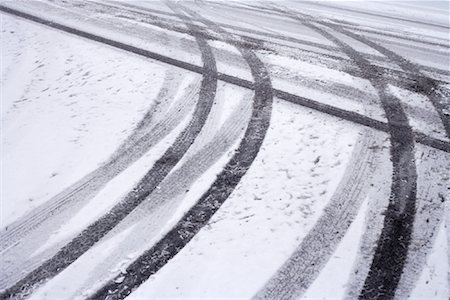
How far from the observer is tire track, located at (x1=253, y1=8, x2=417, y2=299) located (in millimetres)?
2852

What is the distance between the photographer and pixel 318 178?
3.84 m

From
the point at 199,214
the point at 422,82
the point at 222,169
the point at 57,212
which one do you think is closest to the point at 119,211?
the point at 57,212

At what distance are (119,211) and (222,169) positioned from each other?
1173 millimetres

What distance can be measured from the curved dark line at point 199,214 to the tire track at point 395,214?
2.91 feet

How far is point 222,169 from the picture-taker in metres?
4.02

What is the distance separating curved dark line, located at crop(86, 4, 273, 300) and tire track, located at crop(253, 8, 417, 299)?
2.91ft

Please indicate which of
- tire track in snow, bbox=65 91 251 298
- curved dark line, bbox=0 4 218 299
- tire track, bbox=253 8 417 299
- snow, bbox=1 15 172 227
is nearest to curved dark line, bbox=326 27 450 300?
tire track, bbox=253 8 417 299

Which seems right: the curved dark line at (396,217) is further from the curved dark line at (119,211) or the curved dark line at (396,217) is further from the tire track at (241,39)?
the curved dark line at (119,211)

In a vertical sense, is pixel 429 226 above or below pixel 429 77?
below

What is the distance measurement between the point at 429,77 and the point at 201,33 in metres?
4.61

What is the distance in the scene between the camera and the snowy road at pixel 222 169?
116 inches

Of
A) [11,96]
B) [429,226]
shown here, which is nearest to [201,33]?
[11,96]

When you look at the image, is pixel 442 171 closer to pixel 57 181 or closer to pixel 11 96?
pixel 57 181

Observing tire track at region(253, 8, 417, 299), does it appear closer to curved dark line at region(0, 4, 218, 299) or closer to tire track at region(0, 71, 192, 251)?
curved dark line at region(0, 4, 218, 299)
